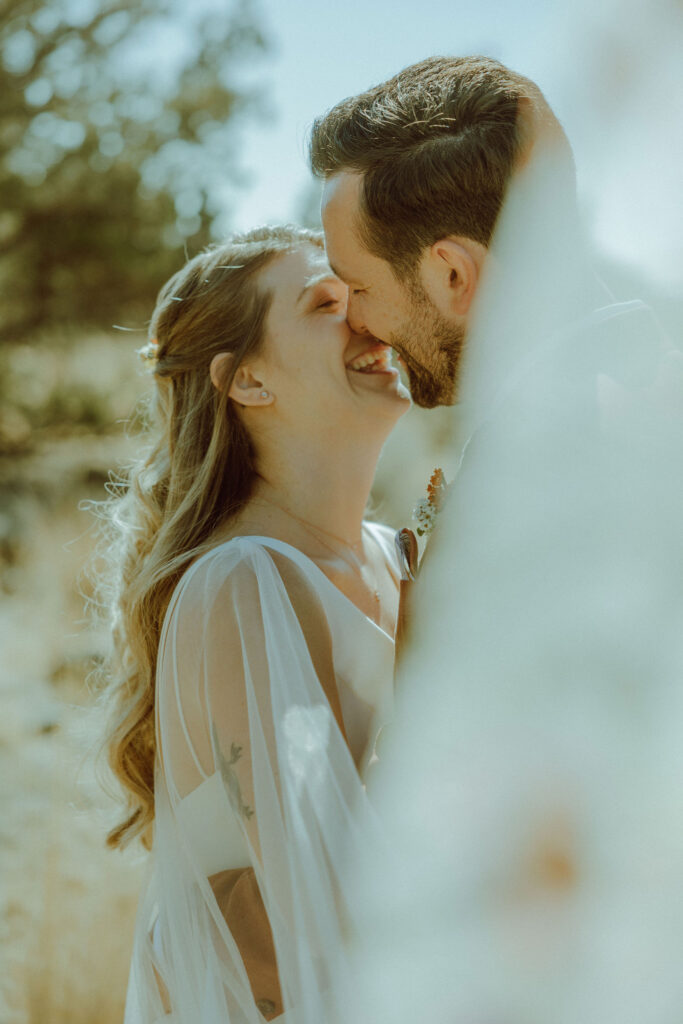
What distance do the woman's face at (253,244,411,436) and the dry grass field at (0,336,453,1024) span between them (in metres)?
0.79

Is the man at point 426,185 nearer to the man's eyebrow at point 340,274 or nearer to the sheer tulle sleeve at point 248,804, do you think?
the man's eyebrow at point 340,274

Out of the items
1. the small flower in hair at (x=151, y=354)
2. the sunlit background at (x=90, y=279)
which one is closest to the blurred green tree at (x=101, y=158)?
the sunlit background at (x=90, y=279)

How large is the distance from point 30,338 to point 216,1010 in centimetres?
717

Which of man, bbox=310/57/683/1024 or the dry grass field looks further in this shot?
the dry grass field

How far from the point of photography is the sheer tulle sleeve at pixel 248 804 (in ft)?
5.46

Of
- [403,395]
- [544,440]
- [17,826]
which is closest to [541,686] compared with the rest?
[544,440]

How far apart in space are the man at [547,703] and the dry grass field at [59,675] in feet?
4.47

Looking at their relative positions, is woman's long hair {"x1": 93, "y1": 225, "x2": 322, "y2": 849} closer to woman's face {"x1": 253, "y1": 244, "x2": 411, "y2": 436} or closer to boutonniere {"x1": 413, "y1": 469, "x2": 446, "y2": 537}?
woman's face {"x1": 253, "y1": 244, "x2": 411, "y2": 436}

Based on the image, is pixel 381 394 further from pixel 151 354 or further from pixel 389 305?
pixel 151 354

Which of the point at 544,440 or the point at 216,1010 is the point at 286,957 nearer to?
the point at 216,1010

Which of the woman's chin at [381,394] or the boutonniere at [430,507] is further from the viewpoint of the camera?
the woman's chin at [381,394]

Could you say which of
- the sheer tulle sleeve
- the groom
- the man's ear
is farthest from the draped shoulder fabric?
the man's ear

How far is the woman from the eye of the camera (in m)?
1.73

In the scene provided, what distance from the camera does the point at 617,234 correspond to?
243cm
